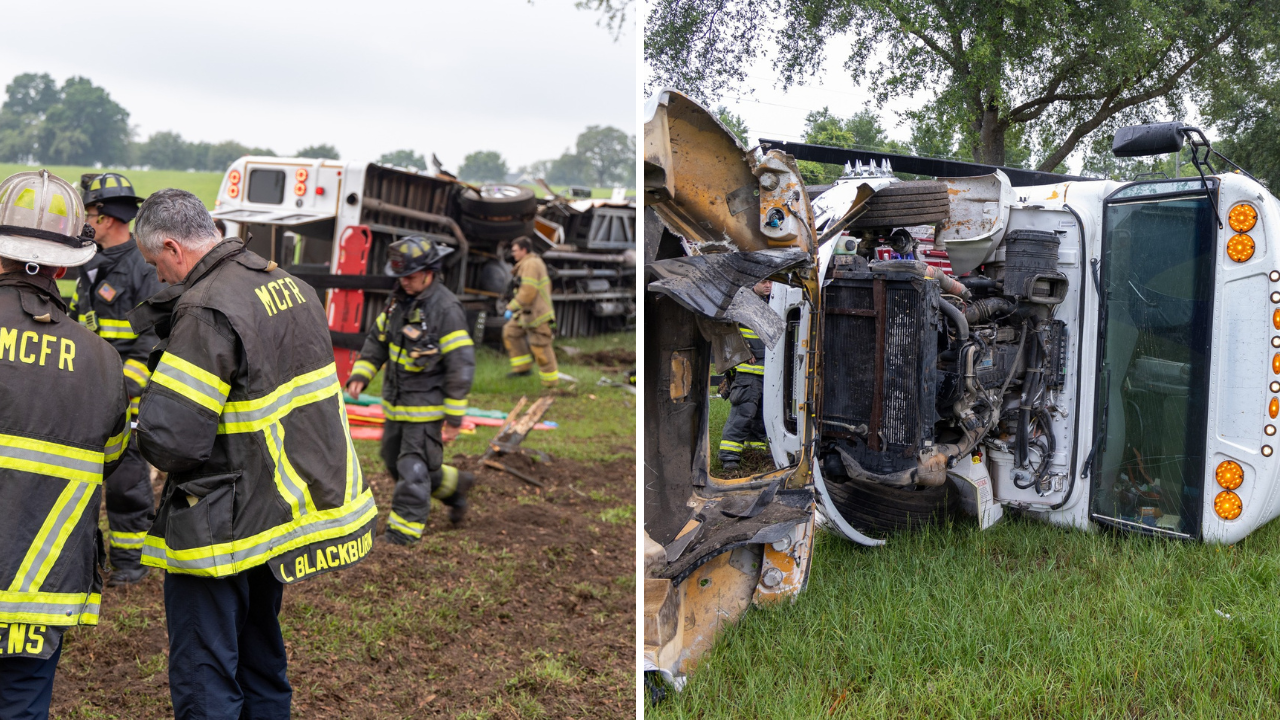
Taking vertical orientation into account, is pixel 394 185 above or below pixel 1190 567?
above

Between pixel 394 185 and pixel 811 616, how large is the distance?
7.73m

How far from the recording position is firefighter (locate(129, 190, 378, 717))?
2.35 metres

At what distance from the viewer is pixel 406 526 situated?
5.09 meters

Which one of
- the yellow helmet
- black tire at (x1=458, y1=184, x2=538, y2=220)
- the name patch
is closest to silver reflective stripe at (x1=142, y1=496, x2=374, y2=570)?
the name patch

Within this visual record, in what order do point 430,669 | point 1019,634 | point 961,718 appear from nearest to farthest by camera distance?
point 961,718 < point 1019,634 < point 430,669

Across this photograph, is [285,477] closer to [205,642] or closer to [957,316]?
[205,642]

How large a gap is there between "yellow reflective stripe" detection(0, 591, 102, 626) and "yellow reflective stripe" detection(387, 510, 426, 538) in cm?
271

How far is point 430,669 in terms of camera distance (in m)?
3.70

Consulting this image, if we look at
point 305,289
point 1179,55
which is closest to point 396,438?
point 305,289

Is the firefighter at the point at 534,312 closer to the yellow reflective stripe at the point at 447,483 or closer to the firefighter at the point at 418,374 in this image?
the yellow reflective stripe at the point at 447,483

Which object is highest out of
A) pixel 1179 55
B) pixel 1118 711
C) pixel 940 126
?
pixel 1179 55

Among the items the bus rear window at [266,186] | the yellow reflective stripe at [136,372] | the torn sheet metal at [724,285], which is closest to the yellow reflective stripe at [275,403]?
the torn sheet metal at [724,285]

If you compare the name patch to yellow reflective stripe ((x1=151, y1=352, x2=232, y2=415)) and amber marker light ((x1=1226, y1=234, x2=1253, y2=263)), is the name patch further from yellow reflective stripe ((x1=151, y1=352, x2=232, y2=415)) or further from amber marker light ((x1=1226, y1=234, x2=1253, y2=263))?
amber marker light ((x1=1226, y1=234, x2=1253, y2=263))

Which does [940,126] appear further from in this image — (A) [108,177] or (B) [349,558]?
(A) [108,177]
